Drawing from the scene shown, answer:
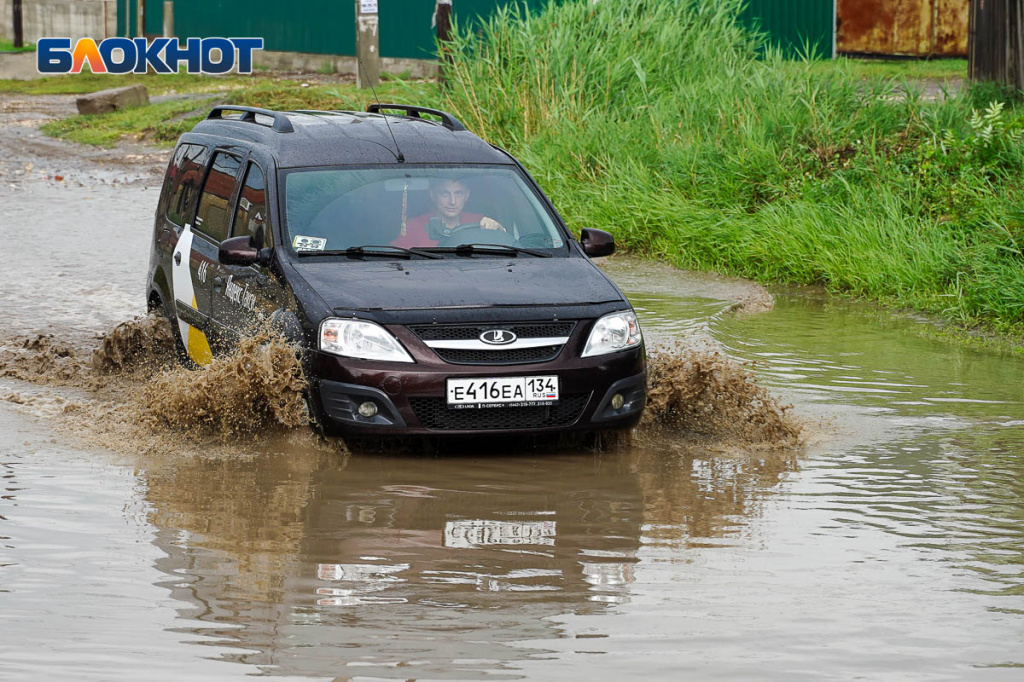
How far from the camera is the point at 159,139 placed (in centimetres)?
2480

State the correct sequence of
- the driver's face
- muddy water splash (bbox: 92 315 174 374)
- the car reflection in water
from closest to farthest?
the car reflection in water
the driver's face
muddy water splash (bbox: 92 315 174 374)

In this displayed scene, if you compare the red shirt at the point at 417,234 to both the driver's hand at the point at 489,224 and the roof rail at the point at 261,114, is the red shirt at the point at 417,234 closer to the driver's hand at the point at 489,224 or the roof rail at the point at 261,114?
the driver's hand at the point at 489,224

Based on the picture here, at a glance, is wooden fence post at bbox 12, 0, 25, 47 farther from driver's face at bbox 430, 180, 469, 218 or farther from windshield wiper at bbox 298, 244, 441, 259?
windshield wiper at bbox 298, 244, 441, 259

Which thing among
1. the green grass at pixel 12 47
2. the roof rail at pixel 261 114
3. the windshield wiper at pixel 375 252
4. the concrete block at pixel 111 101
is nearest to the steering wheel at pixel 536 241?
the windshield wiper at pixel 375 252

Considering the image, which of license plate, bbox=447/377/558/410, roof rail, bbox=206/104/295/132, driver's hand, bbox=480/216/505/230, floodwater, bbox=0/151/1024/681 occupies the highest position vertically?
roof rail, bbox=206/104/295/132

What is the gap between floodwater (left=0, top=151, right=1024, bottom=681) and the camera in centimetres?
464

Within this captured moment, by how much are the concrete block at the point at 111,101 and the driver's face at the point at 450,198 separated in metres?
21.4

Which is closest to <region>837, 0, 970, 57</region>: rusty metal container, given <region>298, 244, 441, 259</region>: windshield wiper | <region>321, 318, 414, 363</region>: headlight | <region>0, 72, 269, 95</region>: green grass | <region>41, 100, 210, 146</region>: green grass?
<region>41, 100, 210, 146</region>: green grass

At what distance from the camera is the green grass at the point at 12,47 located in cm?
4101

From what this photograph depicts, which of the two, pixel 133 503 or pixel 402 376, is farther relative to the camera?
pixel 402 376

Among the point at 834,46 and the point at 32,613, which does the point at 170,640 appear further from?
the point at 834,46

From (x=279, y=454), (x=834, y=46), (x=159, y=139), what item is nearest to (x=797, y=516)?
(x=279, y=454)

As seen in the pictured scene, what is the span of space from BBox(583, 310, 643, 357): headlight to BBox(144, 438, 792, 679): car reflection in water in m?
0.55

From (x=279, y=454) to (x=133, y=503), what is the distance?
1033 mm
